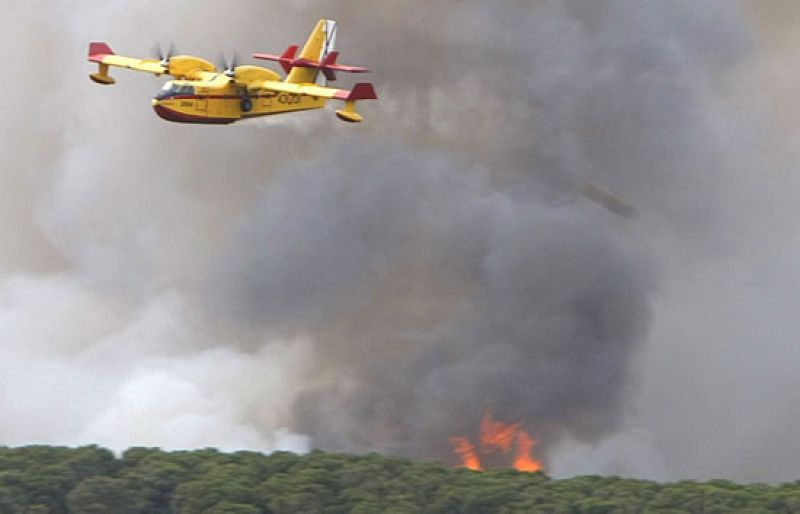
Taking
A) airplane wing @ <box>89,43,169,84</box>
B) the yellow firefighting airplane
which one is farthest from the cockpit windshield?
airplane wing @ <box>89,43,169,84</box>

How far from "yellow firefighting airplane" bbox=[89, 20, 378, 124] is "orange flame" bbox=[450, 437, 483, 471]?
3132 centimetres

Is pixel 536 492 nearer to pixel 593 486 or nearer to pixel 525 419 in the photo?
pixel 593 486

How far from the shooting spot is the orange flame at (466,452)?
139 meters

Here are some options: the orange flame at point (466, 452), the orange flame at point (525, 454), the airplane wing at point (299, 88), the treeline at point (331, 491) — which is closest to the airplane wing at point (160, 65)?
the airplane wing at point (299, 88)

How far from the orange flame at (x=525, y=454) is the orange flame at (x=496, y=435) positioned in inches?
20.0

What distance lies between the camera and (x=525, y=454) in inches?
5561

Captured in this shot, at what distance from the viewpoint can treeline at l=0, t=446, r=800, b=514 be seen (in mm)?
104500

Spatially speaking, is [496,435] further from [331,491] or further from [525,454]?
[331,491]

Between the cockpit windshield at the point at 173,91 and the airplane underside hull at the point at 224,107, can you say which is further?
the airplane underside hull at the point at 224,107

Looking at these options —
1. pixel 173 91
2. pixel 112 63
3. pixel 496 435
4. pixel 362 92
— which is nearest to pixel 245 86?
pixel 173 91

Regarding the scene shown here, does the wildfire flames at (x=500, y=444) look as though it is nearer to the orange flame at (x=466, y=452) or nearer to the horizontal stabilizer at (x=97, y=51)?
the orange flame at (x=466, y=452)

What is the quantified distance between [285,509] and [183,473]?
6360 millimetres

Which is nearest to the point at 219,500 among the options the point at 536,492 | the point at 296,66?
the point at 536,492

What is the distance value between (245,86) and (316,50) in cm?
499
